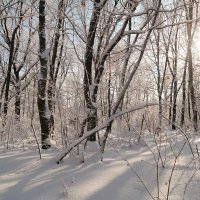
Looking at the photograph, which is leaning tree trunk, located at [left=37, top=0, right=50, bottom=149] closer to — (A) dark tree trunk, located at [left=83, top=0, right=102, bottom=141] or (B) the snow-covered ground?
(A) dark tree trunk, located at [left=83, top=0, right=102, bottom=141]

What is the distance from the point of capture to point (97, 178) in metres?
3.82

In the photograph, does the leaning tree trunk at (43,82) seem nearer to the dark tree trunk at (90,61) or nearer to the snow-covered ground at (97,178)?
the dark tree trunk at (90,61)

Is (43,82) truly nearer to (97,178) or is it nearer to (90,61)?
(90,61)

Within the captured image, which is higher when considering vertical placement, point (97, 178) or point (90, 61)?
point (90, 61)

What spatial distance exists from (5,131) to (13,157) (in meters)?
5.46

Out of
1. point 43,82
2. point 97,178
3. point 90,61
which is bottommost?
point 97,178

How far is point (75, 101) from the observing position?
6.56 meters

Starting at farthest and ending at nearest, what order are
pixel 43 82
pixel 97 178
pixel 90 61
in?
pixel 43 82 < pixel 90 61 < pixel 97 178

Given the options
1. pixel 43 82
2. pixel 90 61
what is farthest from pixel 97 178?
pixel 43 82

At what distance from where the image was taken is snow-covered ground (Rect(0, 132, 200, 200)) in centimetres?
337

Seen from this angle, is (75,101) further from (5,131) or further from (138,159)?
(5,131)

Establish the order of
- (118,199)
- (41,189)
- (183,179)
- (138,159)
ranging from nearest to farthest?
(118,199) → (41,189) → (183,179) → (138,159)

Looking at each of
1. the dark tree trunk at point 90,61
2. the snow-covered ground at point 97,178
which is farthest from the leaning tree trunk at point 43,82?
the snow-covered ground at point 97,178

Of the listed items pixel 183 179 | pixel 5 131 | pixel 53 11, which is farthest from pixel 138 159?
pixel 5 131
